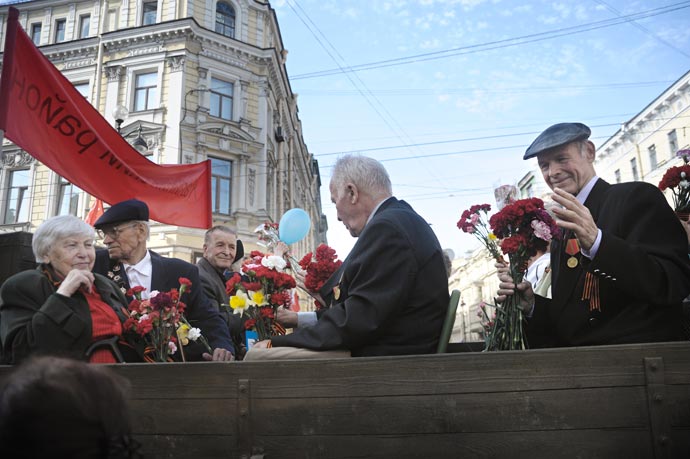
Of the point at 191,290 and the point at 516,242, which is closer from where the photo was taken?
the point at 516,242

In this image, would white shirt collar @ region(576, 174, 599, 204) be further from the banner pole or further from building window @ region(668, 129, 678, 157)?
building window @ region(668, 129, 678, 157)

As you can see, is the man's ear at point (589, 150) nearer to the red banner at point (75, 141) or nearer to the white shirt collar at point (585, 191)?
the white shirt collar at point (585, 191)

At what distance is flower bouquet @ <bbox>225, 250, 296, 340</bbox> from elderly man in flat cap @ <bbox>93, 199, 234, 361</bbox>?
2.44 ft

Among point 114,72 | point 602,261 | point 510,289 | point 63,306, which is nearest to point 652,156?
point 114,72

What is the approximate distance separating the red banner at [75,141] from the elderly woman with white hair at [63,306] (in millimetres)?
1615

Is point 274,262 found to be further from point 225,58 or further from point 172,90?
point 225,58

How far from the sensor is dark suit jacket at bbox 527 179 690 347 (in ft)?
6.85

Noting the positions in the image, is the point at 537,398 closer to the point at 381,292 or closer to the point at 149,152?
the point at 381,292

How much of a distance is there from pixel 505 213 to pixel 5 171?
2268cm

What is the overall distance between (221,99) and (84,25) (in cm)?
689

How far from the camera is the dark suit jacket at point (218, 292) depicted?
454 centimetres

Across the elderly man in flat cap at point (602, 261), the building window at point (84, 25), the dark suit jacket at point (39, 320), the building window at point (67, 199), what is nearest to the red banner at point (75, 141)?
the dark suit jacket at point (39, 320)

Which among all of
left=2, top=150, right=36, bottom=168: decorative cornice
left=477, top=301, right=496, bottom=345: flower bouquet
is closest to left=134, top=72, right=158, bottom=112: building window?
left=2, top=150, right=36, bottom=168: decorative cornice

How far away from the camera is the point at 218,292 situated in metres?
4.69
